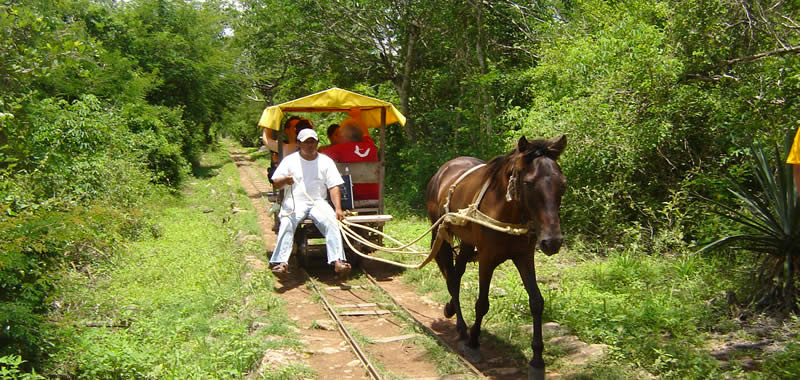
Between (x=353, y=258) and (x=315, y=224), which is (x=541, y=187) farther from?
(x=353, y=258)

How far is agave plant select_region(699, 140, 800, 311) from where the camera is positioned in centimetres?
550

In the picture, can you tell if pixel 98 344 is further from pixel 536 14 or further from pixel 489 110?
pixel 536 14

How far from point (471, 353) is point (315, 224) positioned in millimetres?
3329

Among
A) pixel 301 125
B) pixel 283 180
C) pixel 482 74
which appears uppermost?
pixel 482 74

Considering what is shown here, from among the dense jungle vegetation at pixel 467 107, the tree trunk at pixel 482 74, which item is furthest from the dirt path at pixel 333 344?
the tree trunk at pixel 482 74

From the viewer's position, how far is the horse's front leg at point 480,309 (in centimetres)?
532

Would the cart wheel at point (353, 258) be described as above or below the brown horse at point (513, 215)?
below

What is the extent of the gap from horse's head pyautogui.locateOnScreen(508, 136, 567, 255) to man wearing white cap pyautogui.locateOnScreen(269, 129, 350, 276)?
11.9 feet

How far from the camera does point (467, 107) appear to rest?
14469mm

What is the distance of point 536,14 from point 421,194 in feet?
17.6

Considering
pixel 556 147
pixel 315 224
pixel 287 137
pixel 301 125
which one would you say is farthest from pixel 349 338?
pixel 287 137

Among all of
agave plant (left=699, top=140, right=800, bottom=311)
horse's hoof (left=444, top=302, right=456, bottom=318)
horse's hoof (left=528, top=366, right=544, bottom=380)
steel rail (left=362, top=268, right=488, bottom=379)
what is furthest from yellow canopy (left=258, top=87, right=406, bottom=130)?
horse's hoof (left=528, top=366, right=544, bottom=380)

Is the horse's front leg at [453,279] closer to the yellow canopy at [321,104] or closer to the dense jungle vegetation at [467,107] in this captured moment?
the dense jungle vegetation at [467,107]

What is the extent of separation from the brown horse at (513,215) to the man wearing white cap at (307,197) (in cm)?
193
